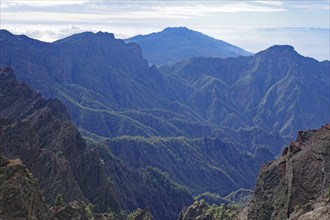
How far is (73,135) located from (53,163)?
92.3ft

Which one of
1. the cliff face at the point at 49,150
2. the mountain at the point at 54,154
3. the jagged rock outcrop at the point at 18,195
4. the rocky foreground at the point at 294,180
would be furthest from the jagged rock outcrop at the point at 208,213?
the jagged rock outcrop at the point at 18,195

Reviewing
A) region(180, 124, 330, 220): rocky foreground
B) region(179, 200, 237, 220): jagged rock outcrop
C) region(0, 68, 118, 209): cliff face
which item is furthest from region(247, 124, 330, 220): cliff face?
region(0, 68, 118, 209): cliff face

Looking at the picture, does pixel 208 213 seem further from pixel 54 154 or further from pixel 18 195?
pixel 18 195

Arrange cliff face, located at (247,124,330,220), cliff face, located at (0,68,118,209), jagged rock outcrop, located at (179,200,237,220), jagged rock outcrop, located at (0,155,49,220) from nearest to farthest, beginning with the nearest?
jagged rock outcrop, located at (0,155,49,220), cliff face, located at (247,124,330,220), jagged rock outcrop, located at (179,200,237,220), cliff face, located at (0,68,118,209)

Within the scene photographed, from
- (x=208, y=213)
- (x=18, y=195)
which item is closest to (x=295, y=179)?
(x=208, y=213)

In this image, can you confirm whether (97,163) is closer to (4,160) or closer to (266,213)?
(266,213)

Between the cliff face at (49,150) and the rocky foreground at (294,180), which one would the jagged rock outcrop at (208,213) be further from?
the cliff face at (49,150)

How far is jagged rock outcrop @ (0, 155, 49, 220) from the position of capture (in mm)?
60375

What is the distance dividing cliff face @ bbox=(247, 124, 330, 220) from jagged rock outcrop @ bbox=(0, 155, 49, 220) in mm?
36209

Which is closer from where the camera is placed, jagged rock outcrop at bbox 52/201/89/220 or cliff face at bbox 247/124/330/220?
jagged rock outcrop at bbox 52/201/89/220

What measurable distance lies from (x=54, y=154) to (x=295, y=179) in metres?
62.7

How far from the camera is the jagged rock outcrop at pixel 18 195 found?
60.4 metres

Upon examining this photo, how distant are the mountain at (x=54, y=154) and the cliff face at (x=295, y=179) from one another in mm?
42776

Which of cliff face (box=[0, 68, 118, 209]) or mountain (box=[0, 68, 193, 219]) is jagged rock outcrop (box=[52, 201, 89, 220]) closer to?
mountain (box=[0, 68, 193, 219])
